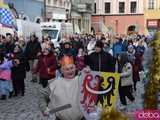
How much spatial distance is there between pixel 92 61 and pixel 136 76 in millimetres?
6028

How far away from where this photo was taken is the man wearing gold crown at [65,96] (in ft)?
23.1

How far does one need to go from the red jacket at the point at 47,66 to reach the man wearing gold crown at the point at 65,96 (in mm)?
9561

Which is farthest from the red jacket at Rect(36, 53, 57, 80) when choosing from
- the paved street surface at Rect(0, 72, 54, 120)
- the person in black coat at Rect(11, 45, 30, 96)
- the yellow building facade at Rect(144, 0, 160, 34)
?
the yellow building facade at Rect(144, 0, 160, 34)

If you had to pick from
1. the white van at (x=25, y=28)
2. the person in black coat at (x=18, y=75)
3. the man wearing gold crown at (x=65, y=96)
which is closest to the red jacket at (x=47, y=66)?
the person in black coat at (x=18, y=75)

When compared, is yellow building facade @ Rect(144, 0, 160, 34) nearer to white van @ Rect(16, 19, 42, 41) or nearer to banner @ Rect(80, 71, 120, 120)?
white van @ Rect(16, 19, 42, 41)

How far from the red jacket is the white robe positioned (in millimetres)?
9597

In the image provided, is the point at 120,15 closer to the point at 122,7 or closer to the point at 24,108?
the point at 122,7

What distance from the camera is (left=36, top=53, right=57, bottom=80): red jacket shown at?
55.0ft

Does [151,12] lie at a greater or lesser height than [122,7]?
lesser

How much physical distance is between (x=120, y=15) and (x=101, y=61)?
73504 mm

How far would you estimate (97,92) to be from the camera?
7695mm

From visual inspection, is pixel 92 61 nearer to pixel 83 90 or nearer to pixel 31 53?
pixel 83 90

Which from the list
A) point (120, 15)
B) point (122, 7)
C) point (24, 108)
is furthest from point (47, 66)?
point (122, 7)

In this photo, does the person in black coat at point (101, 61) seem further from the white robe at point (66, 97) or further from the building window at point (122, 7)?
the building window at point (122, 7)
